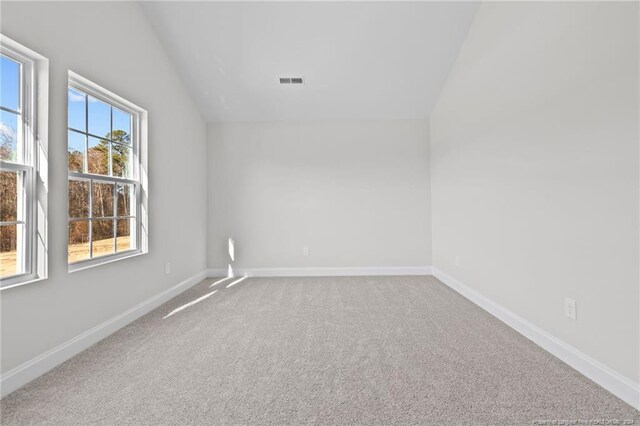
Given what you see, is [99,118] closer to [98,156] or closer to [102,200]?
[98,156]

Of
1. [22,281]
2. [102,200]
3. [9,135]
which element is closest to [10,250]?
[22,281]

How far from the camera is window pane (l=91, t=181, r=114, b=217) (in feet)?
7.55

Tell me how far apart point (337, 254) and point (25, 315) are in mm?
3319

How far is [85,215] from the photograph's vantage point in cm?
220

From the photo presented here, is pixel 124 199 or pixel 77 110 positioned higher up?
pixel 77 110

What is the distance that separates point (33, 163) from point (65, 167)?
172 millimetres

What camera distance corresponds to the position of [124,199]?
2.65m

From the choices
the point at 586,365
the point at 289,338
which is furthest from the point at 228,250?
the point at 586,365

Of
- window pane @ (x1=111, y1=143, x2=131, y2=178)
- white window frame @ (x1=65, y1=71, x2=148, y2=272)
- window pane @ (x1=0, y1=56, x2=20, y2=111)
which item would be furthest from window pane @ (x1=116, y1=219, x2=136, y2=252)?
window pane @ (x1=0, y1=56, x2=20, y2=111)

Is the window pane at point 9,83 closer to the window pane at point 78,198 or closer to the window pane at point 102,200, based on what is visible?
the window pane at point 78,198

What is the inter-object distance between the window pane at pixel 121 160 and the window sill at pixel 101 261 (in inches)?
29.4

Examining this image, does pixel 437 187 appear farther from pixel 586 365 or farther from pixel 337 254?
pixel 586 365

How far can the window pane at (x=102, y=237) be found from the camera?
2.28 metres

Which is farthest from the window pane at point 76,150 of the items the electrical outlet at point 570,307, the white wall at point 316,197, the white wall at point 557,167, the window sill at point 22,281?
the electrical outlet at point 570,307
